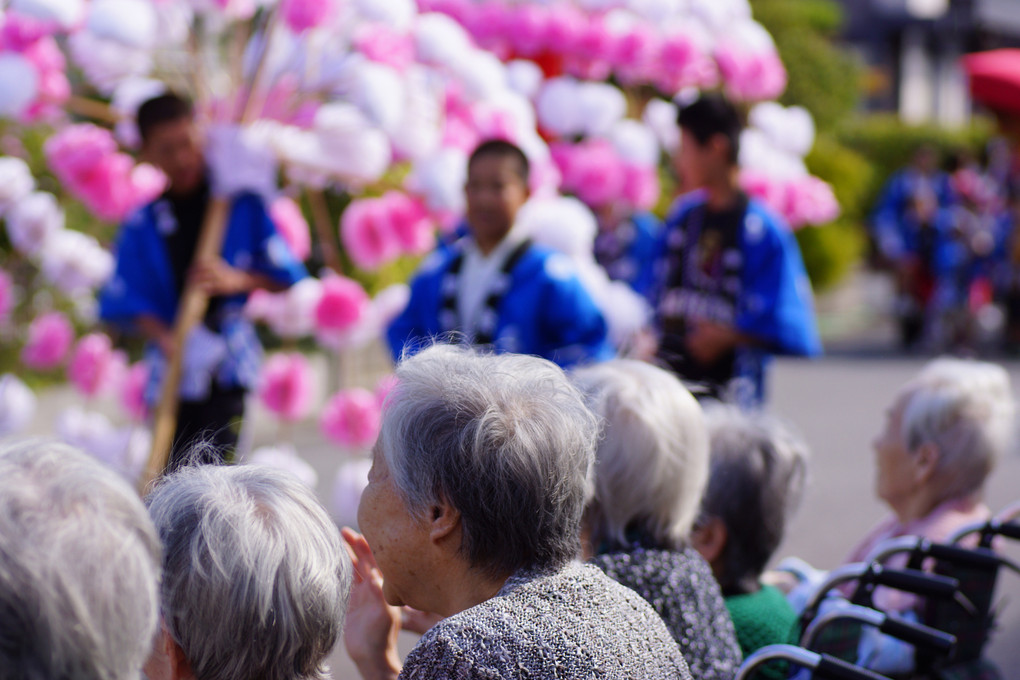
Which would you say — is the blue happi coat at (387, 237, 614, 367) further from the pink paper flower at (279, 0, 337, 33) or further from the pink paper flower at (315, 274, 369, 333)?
the pink paper flower at (279, 0, 337, 33)

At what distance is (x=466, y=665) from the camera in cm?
140

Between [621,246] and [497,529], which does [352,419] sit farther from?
[497,529]

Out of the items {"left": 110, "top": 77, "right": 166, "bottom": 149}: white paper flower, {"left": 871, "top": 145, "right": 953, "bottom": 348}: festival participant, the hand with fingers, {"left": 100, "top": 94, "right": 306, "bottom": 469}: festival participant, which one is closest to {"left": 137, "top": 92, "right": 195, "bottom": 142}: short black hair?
{"left": 100, "top": 94, "right": 306, "bottom": 469}: festival participant

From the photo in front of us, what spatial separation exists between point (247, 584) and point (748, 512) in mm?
1292

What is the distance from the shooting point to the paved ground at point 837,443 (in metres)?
4.76

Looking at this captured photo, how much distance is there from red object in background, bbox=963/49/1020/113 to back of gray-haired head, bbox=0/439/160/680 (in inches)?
567

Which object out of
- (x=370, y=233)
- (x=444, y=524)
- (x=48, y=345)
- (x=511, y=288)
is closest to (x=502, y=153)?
(x=511, y=288)

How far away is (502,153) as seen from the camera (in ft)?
10.8

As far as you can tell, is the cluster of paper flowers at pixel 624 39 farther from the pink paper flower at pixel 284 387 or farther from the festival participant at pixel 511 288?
the pink paper flower at pixel 284 387

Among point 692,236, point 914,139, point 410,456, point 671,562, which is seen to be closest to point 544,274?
point 692,236

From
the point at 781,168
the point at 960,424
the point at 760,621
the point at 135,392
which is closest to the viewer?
the point at 760,621

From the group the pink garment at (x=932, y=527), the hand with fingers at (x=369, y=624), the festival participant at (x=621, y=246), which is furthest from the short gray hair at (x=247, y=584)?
the festival participant at (x=621, y=246)

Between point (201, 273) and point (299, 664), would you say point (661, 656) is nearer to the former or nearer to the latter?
point (299, 664)

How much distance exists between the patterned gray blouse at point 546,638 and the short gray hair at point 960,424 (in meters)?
1.27
